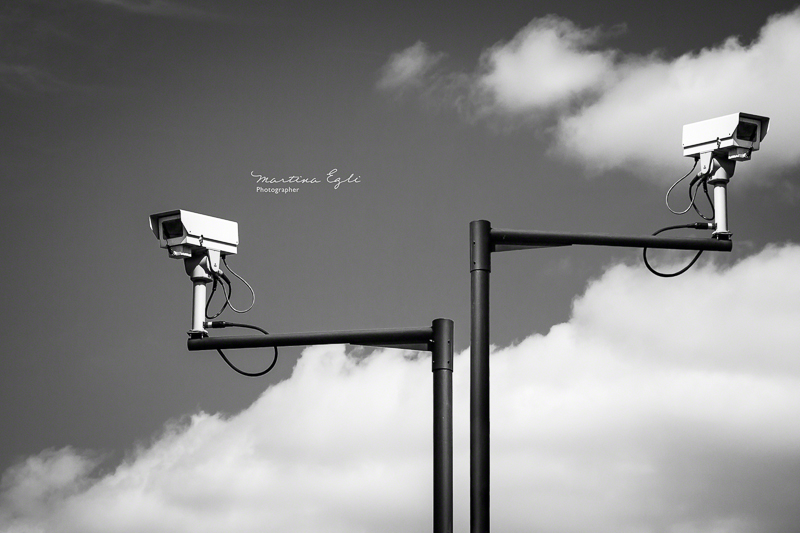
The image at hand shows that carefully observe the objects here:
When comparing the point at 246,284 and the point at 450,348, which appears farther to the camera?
the point at 246,284

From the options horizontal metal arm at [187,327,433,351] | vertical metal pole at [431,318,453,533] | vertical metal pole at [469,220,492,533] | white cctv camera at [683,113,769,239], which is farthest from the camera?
white cctv camera at [683,113,769,239]

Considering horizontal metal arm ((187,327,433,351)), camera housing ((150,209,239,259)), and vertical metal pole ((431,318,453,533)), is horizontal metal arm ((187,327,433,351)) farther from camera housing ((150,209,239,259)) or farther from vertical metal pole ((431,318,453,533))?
camera housing ((150,209,239,259))

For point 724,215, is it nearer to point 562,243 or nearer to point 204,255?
point 562,243

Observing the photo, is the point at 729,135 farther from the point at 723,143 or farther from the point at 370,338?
the point at 370,338

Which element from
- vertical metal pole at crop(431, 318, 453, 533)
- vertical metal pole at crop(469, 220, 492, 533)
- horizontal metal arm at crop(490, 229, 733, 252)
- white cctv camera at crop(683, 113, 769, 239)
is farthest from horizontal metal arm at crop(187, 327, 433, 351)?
white cctv camera at crop(683, 113, 769, 239)

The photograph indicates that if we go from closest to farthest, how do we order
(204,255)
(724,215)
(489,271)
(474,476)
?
(474,476), (489,271), (724,215), (204,255)

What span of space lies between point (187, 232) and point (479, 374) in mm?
3400

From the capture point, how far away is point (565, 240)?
952cm

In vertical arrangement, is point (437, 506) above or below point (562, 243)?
below

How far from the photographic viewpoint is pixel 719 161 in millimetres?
10633

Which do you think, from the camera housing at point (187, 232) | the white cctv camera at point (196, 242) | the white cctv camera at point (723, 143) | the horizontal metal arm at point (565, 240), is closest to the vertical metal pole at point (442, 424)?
the horizontal metal arm at point (565, 240)

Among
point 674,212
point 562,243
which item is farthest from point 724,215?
point 562,243

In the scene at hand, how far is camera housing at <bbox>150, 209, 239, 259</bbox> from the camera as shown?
11.0 m

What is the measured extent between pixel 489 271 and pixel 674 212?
79.5 inches
